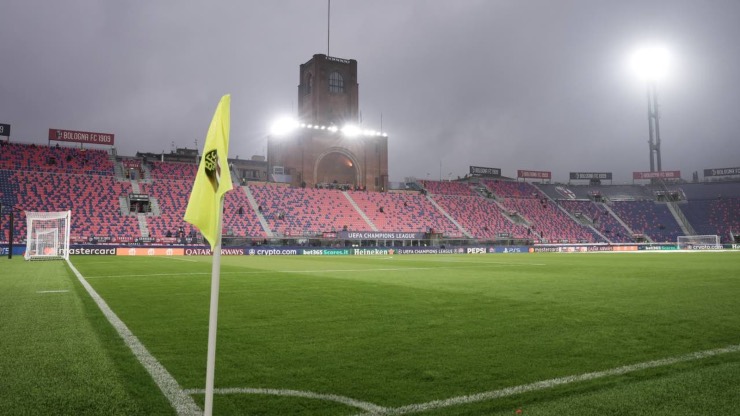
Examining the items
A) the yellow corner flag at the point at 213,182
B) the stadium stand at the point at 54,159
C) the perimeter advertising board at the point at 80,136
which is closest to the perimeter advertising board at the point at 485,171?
the perimeter advertising board at the point at 80,136

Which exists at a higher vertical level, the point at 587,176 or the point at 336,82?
the point at 336,82

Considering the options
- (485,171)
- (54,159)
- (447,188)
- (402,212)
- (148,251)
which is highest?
(485,171)

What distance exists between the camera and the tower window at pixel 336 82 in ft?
265

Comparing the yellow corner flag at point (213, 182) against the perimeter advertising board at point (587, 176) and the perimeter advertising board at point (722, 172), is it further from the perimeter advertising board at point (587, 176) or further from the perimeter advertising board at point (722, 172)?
the perimeter advertising board at point (722, 172)

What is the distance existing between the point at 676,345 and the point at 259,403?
5.19m

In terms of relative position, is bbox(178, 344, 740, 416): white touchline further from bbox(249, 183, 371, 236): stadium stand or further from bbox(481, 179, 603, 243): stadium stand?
bbox(481, 179, 603, 243): stadium stand

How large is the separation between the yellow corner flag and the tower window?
79263mm

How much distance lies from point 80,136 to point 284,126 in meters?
26.9

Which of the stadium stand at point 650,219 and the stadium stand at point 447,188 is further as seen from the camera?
the stadium stand at point 650,219

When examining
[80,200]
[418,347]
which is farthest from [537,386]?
[80,200]

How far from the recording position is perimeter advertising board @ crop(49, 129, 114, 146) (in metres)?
62.5

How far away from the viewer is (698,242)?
69.4m

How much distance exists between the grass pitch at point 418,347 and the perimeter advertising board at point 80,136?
197 feet

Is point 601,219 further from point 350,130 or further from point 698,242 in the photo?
point 350,130
